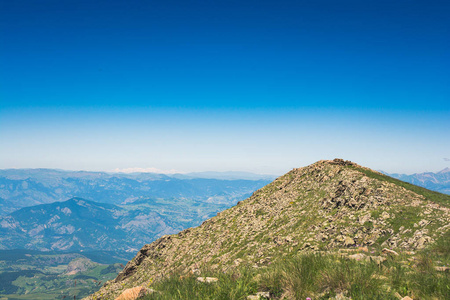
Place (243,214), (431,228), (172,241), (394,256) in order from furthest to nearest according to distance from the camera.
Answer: (172,241), (243,214), (431,228), (394,256)

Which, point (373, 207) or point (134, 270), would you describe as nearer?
point (373, 207)

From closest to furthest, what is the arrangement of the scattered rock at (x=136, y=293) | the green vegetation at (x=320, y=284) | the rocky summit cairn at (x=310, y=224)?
1. the green vegetation at (x=320, y=284)
2. the scattered rock at (x=136, y=293)
3. the rocky summit cairn at (x=310, y=224)

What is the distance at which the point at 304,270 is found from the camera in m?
8.39

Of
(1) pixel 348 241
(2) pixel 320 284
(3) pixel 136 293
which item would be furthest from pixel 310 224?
(3) pixel 136 293

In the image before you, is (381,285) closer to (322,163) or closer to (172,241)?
(322,163)

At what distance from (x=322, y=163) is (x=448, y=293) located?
134 feet

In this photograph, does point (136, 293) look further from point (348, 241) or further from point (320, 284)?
point (348, 241)

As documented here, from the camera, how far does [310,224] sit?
100 ft

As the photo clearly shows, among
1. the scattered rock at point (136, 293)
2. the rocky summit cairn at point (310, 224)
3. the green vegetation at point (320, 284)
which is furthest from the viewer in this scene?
the rocky summit cairn at point (310, 224)

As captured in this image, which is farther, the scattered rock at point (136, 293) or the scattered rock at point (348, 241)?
the scattered rock at point (348, 241)

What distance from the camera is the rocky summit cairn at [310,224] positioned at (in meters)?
22.8

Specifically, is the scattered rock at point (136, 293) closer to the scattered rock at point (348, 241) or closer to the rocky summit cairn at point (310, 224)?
the rocky summit cairn at point (310, 224)

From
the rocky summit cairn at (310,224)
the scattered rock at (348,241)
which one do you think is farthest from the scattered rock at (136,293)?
the scattered rock at (348,241)

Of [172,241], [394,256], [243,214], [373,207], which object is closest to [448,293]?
[394,256]
